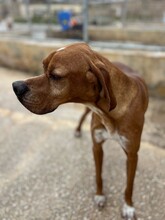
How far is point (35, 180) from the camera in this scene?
10.7ft

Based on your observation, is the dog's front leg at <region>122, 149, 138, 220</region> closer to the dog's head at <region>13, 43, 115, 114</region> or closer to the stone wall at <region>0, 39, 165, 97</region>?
the dog's head at <region>13, 43, 115, 114</region>

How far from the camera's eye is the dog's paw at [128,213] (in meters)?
2.71

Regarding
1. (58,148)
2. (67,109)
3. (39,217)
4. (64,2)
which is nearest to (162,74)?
(67,109)

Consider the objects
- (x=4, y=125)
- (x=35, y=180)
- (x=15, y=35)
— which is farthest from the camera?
(x=15, y=35)

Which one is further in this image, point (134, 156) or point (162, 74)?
point (162, 74)

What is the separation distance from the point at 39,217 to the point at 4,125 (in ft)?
6.57

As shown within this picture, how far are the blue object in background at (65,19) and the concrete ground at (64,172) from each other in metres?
3.64

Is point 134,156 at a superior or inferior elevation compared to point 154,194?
superior

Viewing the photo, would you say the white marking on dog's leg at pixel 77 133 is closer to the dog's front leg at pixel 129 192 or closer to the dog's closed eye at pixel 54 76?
the dog's front leg at pixel 129 192

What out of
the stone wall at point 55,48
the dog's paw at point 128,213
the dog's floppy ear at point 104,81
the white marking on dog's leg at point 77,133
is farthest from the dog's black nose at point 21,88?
the stone wall at point 55,48

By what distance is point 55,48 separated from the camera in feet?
18.7

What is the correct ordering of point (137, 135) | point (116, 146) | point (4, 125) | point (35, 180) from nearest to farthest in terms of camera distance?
point (137, 135) < point (35, 180) < point (116, 146) < point (4, 125)

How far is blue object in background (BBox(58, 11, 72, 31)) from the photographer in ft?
24.6

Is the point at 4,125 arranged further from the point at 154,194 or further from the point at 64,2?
the point at 64,2
